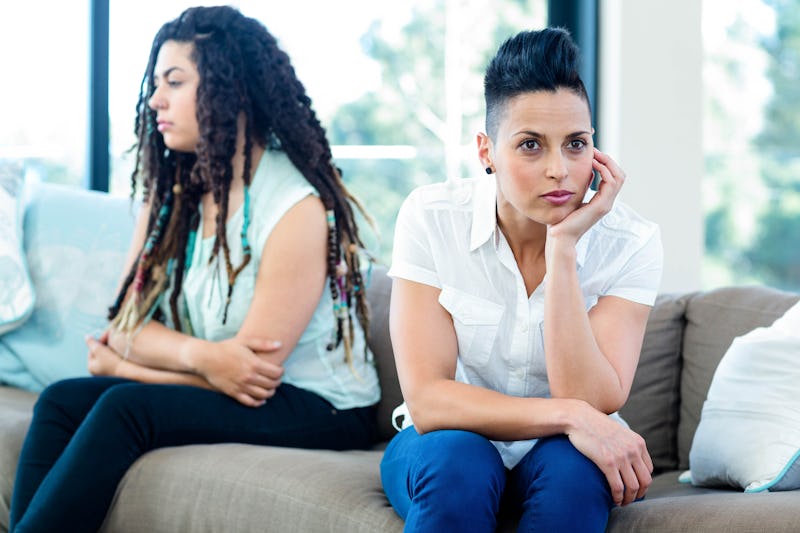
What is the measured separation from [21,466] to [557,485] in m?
1.09

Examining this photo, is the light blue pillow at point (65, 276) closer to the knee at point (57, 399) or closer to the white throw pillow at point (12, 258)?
the white throw pillow at point (12, 258)

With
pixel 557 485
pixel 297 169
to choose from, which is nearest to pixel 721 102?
Answer: pixel 297 169

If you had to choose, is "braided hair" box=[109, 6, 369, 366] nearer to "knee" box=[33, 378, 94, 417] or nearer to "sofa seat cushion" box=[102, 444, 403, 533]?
"knee" box=[33, 378, 94, 417]

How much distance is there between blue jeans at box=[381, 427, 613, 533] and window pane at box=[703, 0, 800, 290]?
294 cm

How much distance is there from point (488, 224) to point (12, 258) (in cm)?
140

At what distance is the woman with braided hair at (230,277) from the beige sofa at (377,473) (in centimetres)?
10

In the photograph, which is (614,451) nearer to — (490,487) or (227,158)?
(490,487)

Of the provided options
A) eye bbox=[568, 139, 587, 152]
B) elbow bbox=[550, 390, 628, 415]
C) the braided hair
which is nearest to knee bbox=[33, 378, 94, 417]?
the braided hair

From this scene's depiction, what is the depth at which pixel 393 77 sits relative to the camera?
12.2 ft

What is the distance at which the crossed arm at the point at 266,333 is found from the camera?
7.13 ft

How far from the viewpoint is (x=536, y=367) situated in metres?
1.82

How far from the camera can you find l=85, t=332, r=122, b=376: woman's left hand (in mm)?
2383

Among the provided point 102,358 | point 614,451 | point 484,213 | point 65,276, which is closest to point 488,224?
point 484,213

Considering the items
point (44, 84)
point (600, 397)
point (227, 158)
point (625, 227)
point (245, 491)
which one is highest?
point (44, 84)
